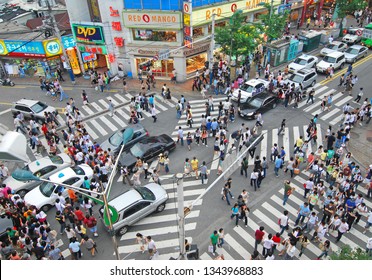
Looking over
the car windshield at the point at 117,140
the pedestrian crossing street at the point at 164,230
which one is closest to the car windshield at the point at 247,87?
the pedestrian crossing street at the point at 164,230

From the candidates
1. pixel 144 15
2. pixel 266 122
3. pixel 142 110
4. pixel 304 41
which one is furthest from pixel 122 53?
pixel 304 41

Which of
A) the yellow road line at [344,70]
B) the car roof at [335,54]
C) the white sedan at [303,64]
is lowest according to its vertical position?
the yellow road line at [344,70]

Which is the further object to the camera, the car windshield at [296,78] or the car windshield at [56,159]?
the car windshield at [296,78]

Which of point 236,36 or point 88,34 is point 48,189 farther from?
point 236,36

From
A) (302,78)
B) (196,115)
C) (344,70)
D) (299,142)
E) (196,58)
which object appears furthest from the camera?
(344,70)

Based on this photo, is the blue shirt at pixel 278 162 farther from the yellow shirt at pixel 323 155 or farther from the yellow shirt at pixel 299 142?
the yellow shirt at pixel 323 155

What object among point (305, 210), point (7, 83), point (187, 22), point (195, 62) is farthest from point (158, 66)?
point (305, 210)

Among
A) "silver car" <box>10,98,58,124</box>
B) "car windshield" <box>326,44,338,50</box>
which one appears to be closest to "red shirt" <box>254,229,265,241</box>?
"silver car" <box>10,98,58,124</box>
